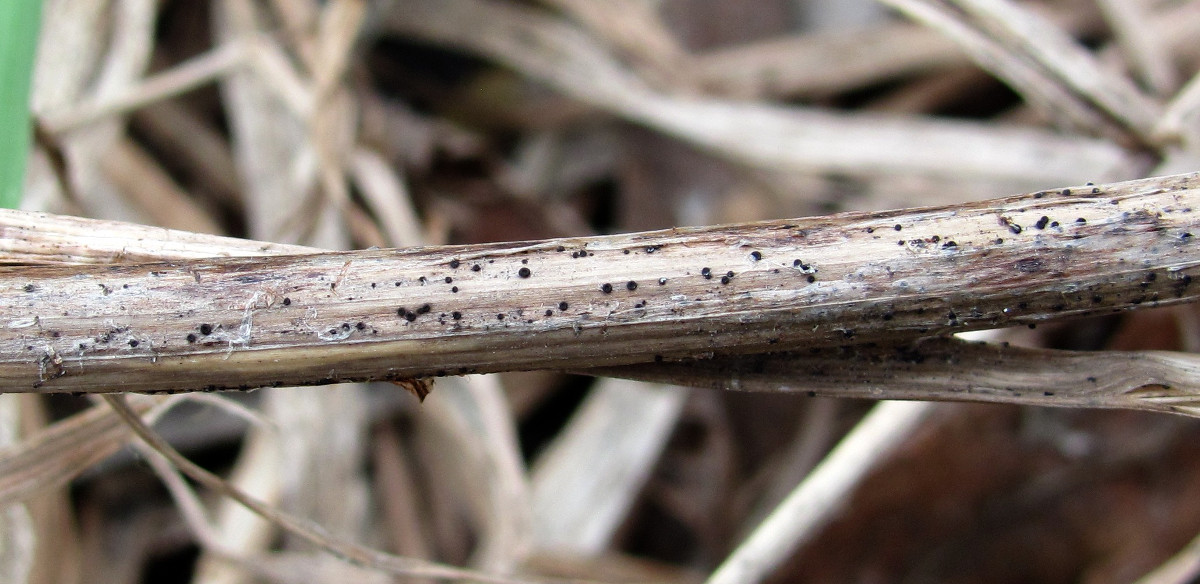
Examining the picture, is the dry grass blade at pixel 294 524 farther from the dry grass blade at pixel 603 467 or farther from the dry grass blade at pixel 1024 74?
the dry grass blade at pixel 1024 74

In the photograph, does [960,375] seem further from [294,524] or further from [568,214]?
[568,214]

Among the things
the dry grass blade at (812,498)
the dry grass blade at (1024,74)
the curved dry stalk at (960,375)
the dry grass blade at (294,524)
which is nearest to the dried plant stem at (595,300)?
the curved dry stalk at (960,375)

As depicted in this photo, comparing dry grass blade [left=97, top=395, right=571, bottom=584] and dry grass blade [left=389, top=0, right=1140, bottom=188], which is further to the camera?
dry grass blade [left=389, top=0, right=1140, bottom=188]

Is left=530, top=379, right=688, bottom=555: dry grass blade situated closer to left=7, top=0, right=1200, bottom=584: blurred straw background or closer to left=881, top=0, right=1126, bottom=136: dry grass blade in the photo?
left=7, top=0, right=1200, bottom=584: blurred straw background

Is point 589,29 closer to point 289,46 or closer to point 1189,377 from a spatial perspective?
point 289,46

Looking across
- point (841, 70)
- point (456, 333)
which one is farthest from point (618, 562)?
point (841, 70)

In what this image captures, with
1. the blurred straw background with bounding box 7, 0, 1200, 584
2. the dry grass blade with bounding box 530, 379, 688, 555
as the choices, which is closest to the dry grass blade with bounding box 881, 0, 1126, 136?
the blurred straw background with bounding box 7, 0, 1200, 584

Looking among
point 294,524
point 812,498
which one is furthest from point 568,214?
point 294,524
